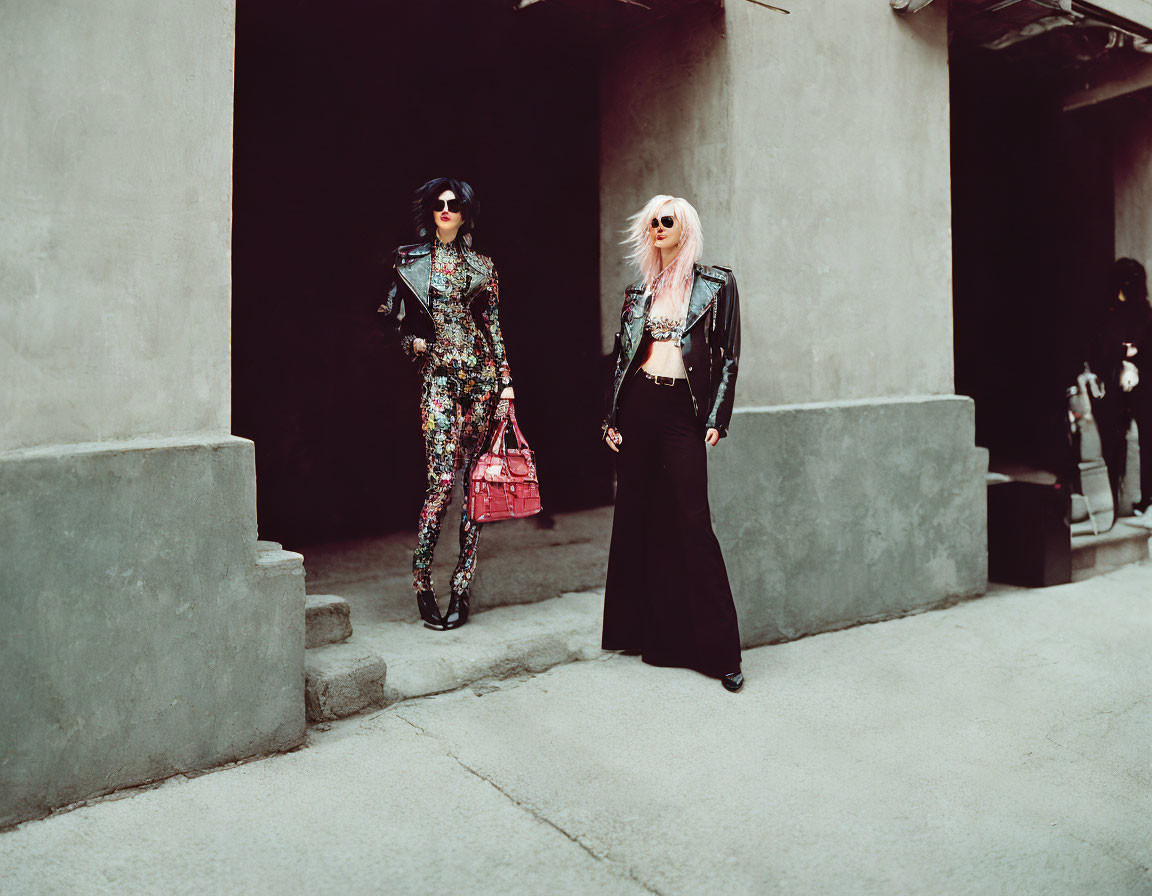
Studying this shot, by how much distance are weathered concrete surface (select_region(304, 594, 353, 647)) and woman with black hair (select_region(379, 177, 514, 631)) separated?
0.47 m

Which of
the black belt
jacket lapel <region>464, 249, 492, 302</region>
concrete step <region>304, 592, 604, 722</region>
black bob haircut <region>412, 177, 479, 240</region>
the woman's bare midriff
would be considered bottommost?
concrete step <region>304, 592, 604, 722</region>

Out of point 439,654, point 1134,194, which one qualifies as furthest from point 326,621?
point 1134,194

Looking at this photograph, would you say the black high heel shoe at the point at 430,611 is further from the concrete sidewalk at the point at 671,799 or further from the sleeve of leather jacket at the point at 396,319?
the sleeve of leather jacket at the point at 396,319

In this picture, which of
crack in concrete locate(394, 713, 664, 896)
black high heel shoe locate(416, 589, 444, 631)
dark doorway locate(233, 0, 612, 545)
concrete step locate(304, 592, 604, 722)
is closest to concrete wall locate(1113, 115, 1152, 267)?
dark doorway locate(233, 0, 612, 545)

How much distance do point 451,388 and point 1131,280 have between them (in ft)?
19.4

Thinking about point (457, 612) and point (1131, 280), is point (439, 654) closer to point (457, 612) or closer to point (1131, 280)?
point (457, 612)

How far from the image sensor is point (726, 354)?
4332 millimetres

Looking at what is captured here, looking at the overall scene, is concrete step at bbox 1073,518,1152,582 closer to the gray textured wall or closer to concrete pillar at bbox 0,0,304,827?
the gray textured wall

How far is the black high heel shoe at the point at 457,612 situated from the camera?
15.3 feet

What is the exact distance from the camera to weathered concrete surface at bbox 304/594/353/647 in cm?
415

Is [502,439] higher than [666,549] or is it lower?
higher

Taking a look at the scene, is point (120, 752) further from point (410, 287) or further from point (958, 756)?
point (958, 756)

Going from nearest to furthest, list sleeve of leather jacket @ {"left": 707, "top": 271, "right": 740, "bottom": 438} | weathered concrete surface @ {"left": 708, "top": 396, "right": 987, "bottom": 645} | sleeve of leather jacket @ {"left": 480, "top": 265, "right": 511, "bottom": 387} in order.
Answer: sleeve of leather jacket @ {"left": 707, "top": 271, "right": 740, "bottom": 438} → sleeve of leather jacket @ {"left": 480, "top": 265, "right": 511, "bottom": 387} → weathered concrete surface @ {"left": 708, "top": 396, "right": 987, "bottom": 645}

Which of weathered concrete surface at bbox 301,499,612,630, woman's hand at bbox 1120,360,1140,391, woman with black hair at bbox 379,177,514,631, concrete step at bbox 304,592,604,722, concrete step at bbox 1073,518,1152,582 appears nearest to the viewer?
concrete step at bbox 304,592,604,722
